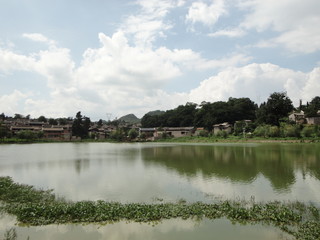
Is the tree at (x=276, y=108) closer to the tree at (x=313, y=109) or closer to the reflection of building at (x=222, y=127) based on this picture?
the tree at (x=313, y=109)

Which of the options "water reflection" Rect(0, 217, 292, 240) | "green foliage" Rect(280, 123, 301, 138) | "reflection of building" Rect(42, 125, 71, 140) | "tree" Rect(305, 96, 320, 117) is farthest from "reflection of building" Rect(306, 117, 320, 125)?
"reflection of building" Rect(42, 125, 71, 140)

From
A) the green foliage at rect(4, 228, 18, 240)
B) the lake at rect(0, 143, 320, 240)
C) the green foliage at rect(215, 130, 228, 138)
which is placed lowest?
the lake at rect(0, 143, 320, 240)

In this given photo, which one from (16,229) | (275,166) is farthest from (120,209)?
(275,166)

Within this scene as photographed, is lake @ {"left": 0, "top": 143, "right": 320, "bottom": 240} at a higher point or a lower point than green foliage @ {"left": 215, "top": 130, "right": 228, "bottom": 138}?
lower

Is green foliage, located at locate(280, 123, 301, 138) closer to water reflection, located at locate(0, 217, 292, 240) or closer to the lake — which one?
the lake

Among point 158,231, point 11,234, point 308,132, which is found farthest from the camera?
point 308,132

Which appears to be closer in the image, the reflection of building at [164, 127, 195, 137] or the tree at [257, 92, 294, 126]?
the tree at [257, 92, 294, 126]

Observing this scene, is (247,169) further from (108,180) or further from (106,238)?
(106,238)

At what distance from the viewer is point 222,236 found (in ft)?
29.7

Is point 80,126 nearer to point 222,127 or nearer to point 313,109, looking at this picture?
point 222,127

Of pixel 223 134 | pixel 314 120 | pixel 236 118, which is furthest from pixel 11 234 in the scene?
pixel 236 118

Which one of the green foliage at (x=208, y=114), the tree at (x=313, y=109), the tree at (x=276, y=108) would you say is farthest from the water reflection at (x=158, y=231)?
the green foliage at (x=208, y=114)

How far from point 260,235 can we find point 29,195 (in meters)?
12.7

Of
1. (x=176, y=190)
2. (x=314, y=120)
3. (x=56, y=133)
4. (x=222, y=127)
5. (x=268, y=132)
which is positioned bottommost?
(x=176, y=190)
